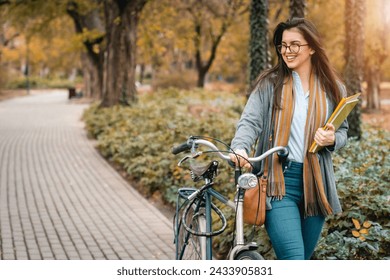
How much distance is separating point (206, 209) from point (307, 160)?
2.12 feet

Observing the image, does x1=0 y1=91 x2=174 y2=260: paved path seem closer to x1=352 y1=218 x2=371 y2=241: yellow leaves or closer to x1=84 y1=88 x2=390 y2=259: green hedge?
x1=84 y1=88 x2=390 y2=259: green hedge

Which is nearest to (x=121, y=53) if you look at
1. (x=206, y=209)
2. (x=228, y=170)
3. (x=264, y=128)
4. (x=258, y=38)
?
(x=258, y=38)

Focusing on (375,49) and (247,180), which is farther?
(375,49)

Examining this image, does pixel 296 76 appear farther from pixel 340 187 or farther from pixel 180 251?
pixel 340 187

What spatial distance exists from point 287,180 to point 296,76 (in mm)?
579

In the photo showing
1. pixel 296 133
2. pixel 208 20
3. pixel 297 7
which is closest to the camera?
pixel 296 133

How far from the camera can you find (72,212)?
926 centimetres

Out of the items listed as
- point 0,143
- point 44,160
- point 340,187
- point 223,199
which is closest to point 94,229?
point 340,187

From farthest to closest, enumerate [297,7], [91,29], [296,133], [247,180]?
1. [91,29]
2. [297,7]
3. [296,133]
4. [247,180]

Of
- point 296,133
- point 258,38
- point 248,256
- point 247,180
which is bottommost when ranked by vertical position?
point 248,256

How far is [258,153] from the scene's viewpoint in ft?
13.1

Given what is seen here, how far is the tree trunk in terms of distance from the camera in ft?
71.7

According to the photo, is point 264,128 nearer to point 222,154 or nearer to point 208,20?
point 222,154

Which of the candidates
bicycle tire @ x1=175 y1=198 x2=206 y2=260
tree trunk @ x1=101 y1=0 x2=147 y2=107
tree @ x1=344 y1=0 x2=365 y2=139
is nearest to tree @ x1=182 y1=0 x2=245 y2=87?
tree trunk @ x1=101 y1=0 x2=147 y2=107
